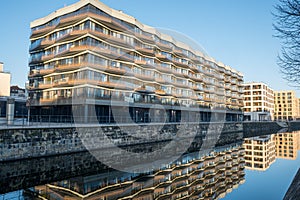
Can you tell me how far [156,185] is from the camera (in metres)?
16.5

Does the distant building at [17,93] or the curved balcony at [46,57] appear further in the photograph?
the distant building at [17,93]

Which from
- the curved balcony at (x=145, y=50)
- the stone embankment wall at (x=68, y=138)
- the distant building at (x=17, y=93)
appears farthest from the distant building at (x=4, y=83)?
the stone embankment wall at (x=68, y=138)

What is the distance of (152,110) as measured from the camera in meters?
53.5

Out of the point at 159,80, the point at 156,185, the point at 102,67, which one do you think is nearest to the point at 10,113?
the point at 156,185

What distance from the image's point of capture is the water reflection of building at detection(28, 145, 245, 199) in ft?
47.4

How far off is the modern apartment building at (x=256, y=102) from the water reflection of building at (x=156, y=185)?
99734mm

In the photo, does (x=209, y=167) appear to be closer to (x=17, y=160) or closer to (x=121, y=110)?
(x=17, y=160)

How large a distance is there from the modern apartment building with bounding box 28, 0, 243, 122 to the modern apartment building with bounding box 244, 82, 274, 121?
62935mm

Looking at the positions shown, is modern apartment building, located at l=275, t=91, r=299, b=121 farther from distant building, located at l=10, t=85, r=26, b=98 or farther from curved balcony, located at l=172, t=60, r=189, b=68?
distant building, located at l=10, t=85, r=26, b=98

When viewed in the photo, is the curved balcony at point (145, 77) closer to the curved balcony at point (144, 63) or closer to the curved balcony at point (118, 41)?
the curved balcony at point (144, 63)

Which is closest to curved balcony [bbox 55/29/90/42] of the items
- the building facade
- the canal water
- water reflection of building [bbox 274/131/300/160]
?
the canal water

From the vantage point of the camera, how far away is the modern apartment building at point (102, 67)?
4081 cm

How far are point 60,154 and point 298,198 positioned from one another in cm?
2228

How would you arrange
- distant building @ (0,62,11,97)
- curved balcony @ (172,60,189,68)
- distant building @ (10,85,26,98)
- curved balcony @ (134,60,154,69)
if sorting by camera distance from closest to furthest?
curved balcony @ (134,60,154,69), distant building @ (0,62,11,97), curved balcony @ (172,60,189,68), distant building @ (10,85,26,98)
